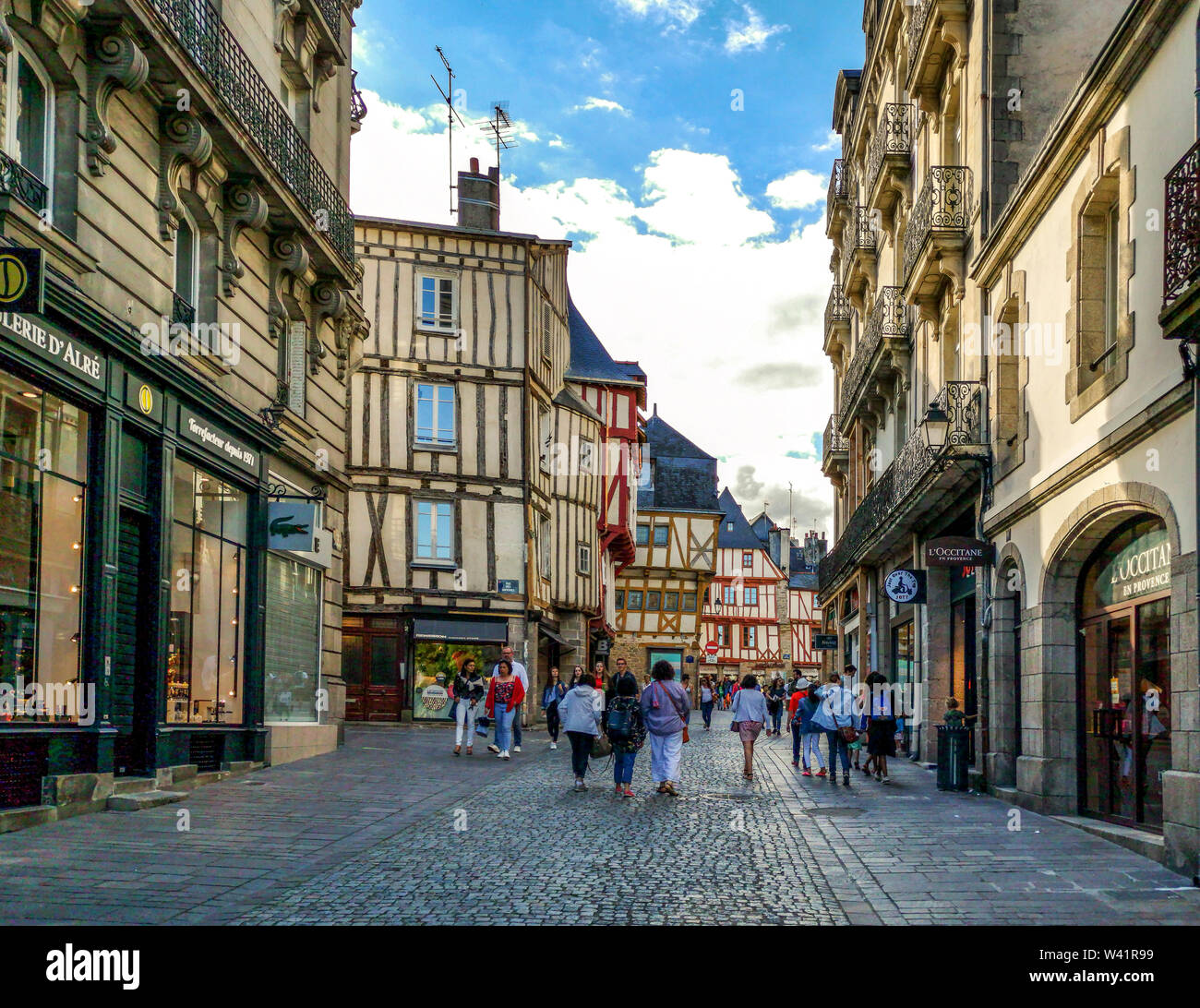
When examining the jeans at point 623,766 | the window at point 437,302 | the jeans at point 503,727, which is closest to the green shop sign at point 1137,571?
the jeans at point 623,766

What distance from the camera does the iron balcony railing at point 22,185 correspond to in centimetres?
1056

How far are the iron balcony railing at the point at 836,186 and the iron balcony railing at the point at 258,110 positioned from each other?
1889 cm

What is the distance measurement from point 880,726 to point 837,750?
733mm

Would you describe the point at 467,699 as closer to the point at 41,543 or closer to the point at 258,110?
the point at 258,110

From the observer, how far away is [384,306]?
109 ft

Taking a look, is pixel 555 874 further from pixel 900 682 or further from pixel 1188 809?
pixel 900 682

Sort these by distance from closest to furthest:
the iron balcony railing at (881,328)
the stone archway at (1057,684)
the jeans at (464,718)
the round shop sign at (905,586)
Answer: the stone archway at (1057,684) < the jeans at (464,718) < the round shop sign at (905,586) < the iron balcony railing at (881,328)

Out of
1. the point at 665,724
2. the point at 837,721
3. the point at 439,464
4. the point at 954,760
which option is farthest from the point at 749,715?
the point at 439,464

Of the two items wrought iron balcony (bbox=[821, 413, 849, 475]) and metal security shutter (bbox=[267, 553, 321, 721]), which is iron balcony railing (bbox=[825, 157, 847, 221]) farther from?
metal security shutter (bbox=[267, 553, 321, 721])

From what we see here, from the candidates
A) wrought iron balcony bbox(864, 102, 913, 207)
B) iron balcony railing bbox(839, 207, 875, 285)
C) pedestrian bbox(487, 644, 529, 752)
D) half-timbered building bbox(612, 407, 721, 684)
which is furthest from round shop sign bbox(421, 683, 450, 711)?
half-timbered building bbox(612, 407, 721, 684)

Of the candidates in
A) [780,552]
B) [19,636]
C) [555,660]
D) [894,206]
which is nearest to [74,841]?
[19,636]

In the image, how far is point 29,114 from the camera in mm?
11562

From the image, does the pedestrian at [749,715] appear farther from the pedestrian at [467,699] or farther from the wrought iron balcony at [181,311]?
the wrought iron balcony at [181,311]
